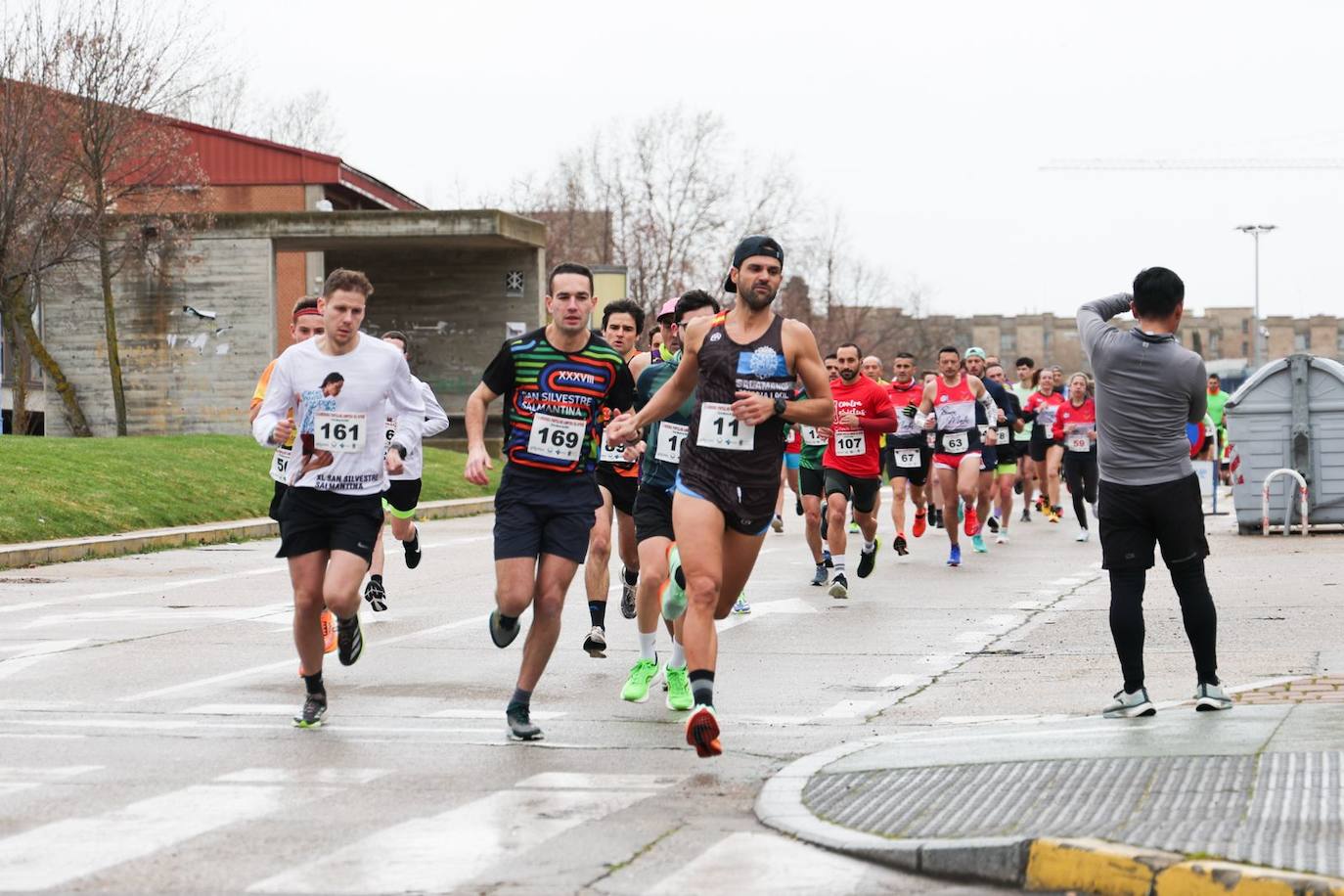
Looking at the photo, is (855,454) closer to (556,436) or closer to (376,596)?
(376,596)

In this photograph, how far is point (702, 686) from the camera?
7.77 m

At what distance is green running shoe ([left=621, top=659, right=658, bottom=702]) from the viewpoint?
945 cm

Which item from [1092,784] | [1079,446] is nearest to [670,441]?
[1092,784]

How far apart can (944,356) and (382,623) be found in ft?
26.5

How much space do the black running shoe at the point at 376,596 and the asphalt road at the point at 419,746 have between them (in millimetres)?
335

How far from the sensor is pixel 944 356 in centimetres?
1980

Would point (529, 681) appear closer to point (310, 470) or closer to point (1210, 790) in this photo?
point (310, 470)

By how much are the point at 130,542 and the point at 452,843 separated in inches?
610

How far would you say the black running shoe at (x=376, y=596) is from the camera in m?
14.0

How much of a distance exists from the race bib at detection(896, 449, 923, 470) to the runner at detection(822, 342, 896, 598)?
372 cm

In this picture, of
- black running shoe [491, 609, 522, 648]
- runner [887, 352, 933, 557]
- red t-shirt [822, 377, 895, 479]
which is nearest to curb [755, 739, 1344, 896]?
black running shoe [491, 609, 522, 648]

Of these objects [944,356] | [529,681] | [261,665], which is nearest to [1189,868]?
[529,681]

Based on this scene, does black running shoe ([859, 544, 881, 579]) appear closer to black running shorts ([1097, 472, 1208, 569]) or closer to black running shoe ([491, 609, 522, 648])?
black running shorts ([1097, 472, 1208, 569])

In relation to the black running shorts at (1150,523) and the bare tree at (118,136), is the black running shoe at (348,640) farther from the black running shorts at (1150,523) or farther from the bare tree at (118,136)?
the bare tree at (118,136)
